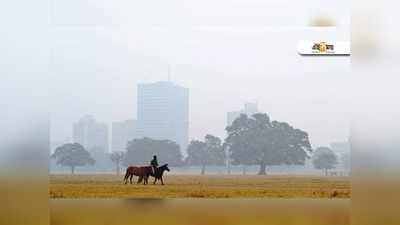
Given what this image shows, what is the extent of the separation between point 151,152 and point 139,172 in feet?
0.38

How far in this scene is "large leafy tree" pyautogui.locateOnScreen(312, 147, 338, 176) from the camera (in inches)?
86.7

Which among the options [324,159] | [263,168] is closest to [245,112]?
[263,168]

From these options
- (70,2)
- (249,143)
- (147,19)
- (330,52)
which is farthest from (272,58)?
(70,2)

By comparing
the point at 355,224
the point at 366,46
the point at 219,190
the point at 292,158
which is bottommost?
the point at 355,224

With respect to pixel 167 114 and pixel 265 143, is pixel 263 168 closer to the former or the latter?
pixel 265 143

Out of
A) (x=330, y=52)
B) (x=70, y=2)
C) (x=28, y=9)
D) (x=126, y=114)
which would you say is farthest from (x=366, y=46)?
(x=28, y=9)

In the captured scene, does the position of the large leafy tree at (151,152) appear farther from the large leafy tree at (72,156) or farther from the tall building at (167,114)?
the large leafy tree at (72,156)

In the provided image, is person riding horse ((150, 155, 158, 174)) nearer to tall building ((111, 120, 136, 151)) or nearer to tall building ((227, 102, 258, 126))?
tall building ((111, 120, 136, 151))

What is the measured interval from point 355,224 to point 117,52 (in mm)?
1452

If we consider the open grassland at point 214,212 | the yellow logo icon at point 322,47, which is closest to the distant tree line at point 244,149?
the open grassland at point 214,212

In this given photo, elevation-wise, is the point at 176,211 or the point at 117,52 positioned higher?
the point at 117,52

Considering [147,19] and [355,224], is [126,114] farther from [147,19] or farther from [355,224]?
[355,224]

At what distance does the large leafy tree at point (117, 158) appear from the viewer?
7.29 ft

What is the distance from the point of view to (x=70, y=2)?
226 cm
